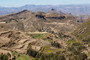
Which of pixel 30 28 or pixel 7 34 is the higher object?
pixel 7 34

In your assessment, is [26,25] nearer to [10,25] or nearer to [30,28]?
[30,28]

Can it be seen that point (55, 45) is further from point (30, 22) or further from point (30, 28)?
point (30, 22)

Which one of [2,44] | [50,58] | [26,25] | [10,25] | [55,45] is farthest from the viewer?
[26,25]

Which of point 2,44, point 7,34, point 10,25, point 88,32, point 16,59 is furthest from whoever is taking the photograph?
point 10,25

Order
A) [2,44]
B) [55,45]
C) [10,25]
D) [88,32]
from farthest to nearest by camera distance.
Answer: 1. [10,25]
2. [88,32]
3. [55,45]
4. [2,44]

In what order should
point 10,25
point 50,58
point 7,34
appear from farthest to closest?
point 10,25 < point 7,34 < point 50,58

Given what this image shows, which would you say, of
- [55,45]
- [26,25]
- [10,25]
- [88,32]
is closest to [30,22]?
[26,25]

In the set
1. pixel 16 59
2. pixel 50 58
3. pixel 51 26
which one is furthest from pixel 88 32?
pixel 16 59

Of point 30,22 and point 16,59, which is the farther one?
point 30,22

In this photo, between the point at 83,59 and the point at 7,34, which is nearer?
the point at 83,59
